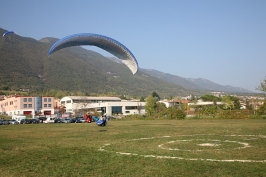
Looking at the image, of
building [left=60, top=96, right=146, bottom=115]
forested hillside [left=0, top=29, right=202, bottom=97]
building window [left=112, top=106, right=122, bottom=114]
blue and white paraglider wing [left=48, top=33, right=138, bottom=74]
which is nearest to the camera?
blue and white paraglider wing [left=48, top=33, right=138, bottom=74]

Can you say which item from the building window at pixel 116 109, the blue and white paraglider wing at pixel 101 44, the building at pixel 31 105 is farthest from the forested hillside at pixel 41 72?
the blue and white paraglider wing at pixel 101 44

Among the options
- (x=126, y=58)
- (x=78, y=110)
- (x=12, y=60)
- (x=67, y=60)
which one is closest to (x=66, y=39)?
(x=126, y=58)

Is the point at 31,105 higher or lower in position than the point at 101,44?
lower

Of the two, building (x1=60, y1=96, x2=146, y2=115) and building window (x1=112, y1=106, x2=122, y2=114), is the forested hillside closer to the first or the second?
building (x1=60, y1=96, x2=146, y2=115)

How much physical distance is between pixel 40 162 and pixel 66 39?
43.4 ft

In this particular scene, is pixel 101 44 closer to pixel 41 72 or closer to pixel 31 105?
pixel 31 105

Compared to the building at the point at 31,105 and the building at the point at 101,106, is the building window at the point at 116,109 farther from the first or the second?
the building at the point at 31,105

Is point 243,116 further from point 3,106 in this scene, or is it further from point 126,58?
point 3,106

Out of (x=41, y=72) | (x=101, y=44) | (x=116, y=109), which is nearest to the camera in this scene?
(x=101, y=44)

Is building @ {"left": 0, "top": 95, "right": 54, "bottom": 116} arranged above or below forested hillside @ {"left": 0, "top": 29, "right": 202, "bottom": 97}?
below

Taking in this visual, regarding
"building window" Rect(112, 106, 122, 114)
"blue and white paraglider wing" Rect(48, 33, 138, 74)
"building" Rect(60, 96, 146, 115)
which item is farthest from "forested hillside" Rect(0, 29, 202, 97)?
"blue and white paraglider wing" Rect(48, 33, 138, 74)

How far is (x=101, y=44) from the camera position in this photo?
23391 mm

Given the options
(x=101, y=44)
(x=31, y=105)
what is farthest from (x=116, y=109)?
Result: (x=101, y=44)

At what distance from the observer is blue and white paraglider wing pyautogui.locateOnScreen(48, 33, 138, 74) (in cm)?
2212
